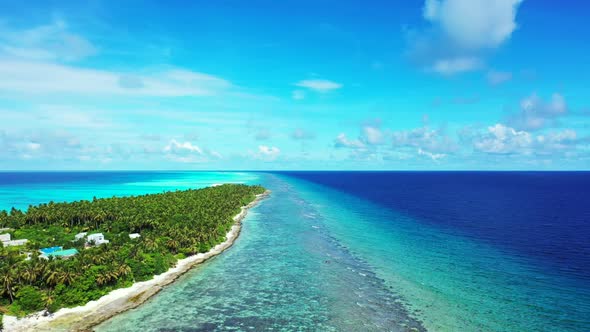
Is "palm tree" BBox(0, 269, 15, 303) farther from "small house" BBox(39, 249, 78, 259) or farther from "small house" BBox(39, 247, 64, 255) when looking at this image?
"small house" BBox(39, 247, 64, 255)

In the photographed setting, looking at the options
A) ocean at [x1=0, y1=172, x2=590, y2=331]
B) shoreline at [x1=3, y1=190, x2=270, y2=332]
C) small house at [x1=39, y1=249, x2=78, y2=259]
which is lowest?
shoreline at [x1=3, y1=190, x2=270, y2=332]

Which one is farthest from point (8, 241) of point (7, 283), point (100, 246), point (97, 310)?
point (97, 310)

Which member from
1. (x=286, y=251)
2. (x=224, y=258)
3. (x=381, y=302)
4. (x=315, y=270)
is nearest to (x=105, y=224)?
(x=224, y=258)

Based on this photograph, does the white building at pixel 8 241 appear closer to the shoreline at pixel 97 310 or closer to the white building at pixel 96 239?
the white building at pixel 96 239

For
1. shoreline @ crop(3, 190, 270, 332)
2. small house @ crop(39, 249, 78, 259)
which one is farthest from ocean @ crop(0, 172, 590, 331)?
small house @ crop(39, 249, 78, 259)

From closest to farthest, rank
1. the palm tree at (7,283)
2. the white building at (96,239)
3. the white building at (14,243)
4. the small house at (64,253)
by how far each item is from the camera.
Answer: the palm tree at (7,283) < the small house at (64,253) < the white building at (14,243) < the white building at (96,239)

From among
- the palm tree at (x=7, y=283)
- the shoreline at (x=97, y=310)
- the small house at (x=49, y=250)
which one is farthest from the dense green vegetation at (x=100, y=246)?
the small house at (x=49, y=250)

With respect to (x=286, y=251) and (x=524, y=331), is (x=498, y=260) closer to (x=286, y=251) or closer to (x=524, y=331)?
(x=524, y=331)
